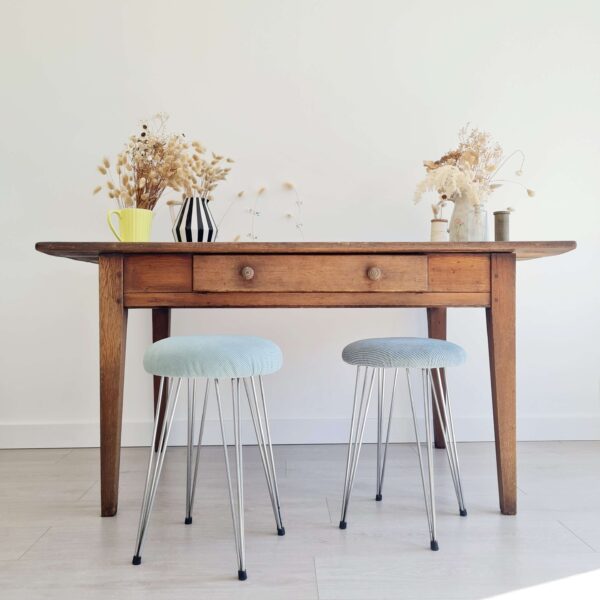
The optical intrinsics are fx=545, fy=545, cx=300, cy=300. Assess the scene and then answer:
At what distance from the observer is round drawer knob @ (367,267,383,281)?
1605 mm

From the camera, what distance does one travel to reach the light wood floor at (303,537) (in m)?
1.24

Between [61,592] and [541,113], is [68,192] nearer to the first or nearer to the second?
[61,592]

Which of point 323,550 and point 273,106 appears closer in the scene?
point 323,550

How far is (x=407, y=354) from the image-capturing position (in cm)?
147

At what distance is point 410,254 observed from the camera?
64.2 inches

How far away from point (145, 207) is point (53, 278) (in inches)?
30.5

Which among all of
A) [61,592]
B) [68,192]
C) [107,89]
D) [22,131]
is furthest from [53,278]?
[61,592]

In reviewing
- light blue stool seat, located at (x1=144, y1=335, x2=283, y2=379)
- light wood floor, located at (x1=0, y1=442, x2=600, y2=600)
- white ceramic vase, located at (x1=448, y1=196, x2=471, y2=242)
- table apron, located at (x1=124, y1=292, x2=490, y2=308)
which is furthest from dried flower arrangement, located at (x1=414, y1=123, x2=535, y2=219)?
light wood floor, located at (x1=0, y1=442, x2=600, y2=600)

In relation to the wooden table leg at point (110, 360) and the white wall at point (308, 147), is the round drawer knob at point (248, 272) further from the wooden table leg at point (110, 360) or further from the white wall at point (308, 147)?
the white wall at point (308, 147)

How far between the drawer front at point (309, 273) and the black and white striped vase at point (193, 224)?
0.81 feet

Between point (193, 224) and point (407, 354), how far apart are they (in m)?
0.84

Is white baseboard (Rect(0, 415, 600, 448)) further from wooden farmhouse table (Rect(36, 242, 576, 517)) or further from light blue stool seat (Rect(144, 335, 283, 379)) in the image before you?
light blue stool seat (Rect(144, 335, 283, 379))

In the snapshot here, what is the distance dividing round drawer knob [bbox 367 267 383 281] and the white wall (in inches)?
34.7

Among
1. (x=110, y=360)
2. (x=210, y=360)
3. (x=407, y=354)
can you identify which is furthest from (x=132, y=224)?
(x=407, y=354)
